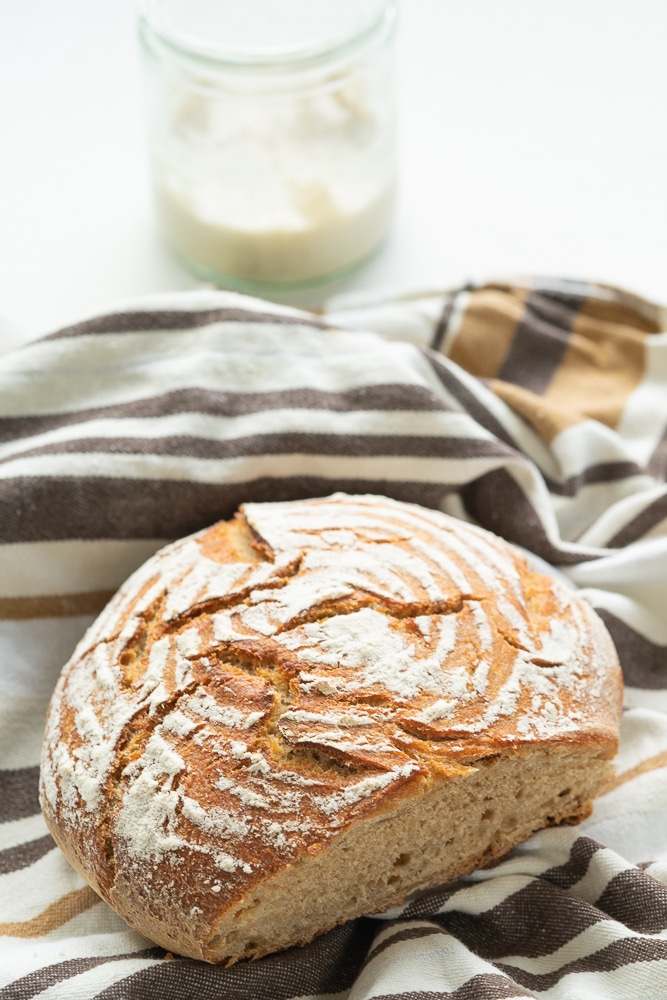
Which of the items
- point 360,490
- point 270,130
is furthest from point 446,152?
point 360,490

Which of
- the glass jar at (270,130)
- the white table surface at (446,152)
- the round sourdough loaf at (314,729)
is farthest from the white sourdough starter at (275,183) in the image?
the round sourdough loaf at (314,729)

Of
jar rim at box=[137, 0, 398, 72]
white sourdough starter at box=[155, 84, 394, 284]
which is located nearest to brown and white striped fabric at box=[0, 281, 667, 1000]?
white sourdough starter at box=[155, 84, 394, 284]

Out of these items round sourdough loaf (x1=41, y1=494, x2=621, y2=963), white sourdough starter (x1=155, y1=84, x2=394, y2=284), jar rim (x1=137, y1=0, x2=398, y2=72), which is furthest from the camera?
white sourdough starter (x1=155, y1=84, x2=394, y2=284)

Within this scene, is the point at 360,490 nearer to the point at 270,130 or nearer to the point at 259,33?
the point at 270,130

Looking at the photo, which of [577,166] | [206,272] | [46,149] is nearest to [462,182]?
[577,166]

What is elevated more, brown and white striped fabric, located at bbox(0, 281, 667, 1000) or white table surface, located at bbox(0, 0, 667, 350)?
white table surface, located at bbox(0, 0, 667, 350)

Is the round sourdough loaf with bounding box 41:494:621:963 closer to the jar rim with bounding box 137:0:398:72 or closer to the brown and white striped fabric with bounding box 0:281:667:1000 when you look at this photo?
the brown and white striped fabric with bounding box 0:281:667:1000

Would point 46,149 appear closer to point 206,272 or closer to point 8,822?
point 206,272
